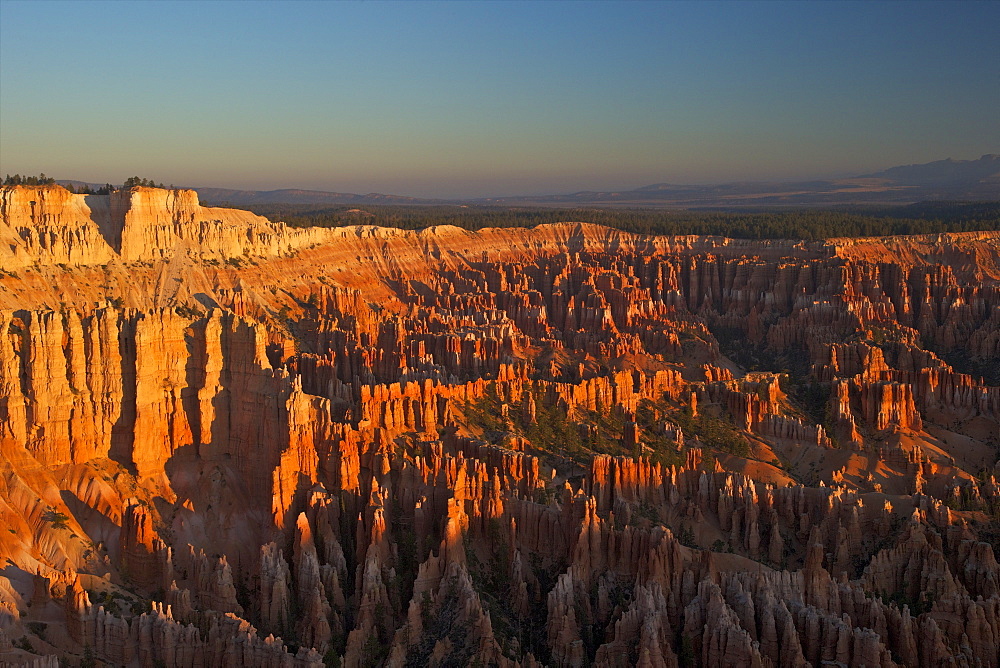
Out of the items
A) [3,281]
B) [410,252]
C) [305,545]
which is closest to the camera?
[305,545]

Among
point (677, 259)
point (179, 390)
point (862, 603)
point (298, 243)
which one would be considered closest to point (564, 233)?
point (677, 259)

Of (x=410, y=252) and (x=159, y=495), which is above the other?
(x=410, y=252)

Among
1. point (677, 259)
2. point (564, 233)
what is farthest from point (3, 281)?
point (564, 233)

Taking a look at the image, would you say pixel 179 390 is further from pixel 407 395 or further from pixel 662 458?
pixel 662 458

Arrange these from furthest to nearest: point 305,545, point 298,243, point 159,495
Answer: point 298,243 → point 159,495 → point 305,545

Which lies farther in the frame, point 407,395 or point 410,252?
point 410,252

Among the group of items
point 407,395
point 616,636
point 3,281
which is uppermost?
point 3,281
